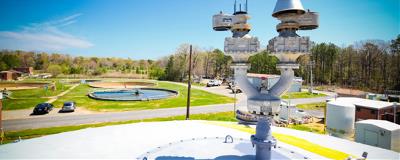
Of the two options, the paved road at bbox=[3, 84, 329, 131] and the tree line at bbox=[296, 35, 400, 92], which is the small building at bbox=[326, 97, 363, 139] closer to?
the paved road at bbox=[3, 84, 329, 131]

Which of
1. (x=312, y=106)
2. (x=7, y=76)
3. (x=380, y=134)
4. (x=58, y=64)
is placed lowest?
(x=312, y=106)

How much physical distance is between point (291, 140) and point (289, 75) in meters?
4.26

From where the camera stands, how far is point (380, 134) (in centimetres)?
1119

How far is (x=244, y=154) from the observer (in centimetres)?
738

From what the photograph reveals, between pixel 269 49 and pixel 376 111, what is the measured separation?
729 inches

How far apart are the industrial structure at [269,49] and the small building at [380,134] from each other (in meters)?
8.23

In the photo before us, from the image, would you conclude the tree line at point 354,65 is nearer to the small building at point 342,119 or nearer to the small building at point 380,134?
the small building at point 342,119

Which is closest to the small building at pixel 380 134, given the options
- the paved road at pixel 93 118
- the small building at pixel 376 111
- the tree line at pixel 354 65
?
the small building at pixel 376 111

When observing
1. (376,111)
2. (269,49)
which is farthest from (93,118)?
(376,111)

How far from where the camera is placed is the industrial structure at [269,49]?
6145 mm

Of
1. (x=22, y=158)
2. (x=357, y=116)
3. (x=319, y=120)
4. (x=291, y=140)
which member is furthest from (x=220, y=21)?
(x=319, y=120)

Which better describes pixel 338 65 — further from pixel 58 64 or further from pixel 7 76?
pixel 58 64

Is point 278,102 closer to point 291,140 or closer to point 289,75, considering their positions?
point 289,75

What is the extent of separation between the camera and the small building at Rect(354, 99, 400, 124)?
19.2m
